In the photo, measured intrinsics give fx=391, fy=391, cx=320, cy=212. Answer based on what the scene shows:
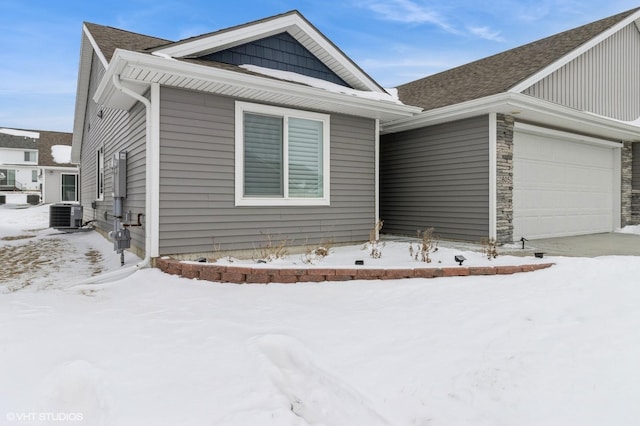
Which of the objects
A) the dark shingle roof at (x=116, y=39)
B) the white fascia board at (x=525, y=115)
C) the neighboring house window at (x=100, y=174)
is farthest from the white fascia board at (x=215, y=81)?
the neighboring house window at (x=100, y=174)

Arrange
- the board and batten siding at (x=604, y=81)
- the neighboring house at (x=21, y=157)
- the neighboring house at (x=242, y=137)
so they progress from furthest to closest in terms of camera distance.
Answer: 1. the neighboring house at (x=21, y=157)
2. the board and batten siding at (x=604, y=81)
3. the neighboring house at (x=242, y=137)

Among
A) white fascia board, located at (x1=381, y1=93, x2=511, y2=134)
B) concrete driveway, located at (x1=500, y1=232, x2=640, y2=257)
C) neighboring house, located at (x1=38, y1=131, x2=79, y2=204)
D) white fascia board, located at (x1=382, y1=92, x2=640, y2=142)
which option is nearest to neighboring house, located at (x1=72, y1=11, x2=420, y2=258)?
white fascia board, located at (x1=381, y1=93, x2=511, y2=134)

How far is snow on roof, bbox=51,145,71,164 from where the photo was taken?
82.9ft

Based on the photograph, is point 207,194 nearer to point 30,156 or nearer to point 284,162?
point 284,162

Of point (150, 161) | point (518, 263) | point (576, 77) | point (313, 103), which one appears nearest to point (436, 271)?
point (518, 263)

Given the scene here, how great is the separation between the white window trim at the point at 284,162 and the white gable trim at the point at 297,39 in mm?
1216

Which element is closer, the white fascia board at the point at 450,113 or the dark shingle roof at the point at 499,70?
the white fascia board at the point at 450,113

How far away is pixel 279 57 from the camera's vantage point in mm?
7555

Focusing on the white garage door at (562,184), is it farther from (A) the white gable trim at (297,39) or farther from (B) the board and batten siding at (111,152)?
(B) the board and batten siding at (111,152)

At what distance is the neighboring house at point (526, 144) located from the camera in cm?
781

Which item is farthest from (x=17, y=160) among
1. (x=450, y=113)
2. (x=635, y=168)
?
(x=635, y=168)

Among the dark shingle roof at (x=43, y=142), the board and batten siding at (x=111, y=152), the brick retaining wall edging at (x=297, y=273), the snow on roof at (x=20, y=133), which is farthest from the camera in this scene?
the snow on roof at (x=20, y=133)

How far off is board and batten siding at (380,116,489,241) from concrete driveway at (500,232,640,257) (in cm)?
Result: 108

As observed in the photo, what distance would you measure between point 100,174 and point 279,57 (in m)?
6.74
